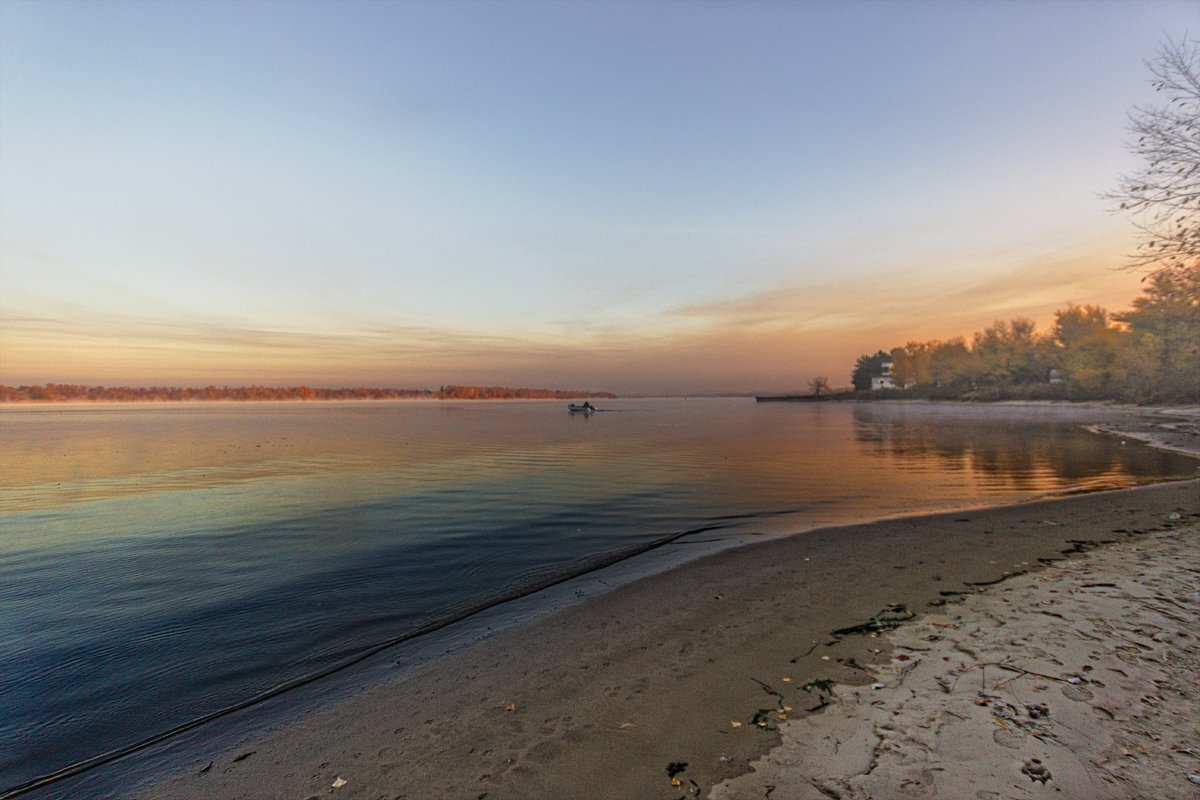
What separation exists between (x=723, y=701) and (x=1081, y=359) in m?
148

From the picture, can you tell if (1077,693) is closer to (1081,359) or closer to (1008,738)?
(1008,738)

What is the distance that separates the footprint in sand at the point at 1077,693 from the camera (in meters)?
5.11

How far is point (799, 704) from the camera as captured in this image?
5.51 meters

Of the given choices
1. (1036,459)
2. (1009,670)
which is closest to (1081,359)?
(1036,459)

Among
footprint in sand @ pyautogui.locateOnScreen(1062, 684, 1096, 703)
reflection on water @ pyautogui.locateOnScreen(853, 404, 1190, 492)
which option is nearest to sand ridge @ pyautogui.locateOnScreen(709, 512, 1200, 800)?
footprint in sand @ pyautogui.locateOnScreen(1062, 684, 1096, 703)

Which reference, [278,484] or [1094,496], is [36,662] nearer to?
[278,484]

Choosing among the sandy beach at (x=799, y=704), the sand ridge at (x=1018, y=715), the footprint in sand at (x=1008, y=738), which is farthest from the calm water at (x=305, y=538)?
the footprint in sand at (x=1008, y=738)

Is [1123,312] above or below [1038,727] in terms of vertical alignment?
above

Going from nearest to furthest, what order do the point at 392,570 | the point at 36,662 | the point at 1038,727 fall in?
1. the point at 1038,727
2. the point at 36,662
3. the point at 392,570

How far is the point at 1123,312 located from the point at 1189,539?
123043 mm

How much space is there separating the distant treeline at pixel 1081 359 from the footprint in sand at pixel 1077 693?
14378 millimetres

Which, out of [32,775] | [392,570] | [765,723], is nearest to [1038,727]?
[765,723]

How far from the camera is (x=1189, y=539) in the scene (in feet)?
36.8

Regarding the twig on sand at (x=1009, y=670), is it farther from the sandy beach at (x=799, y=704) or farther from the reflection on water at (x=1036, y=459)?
the reflection on water at (x=1036, y=459)
